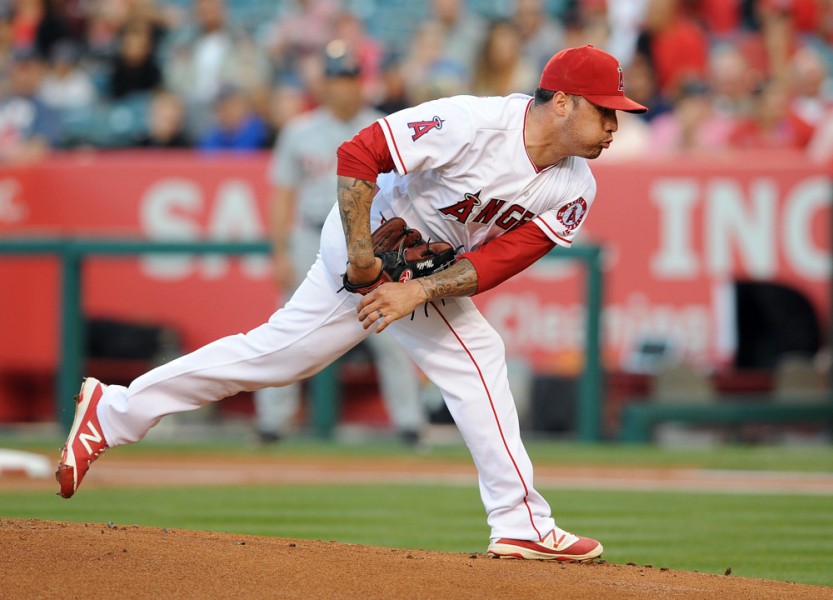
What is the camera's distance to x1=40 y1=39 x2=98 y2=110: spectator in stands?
1412 cm

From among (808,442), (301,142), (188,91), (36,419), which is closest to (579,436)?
(808,442)

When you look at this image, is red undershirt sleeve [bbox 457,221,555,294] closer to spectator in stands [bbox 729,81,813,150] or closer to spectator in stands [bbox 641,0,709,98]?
spectator in stands [bbox 729,81,813,150]

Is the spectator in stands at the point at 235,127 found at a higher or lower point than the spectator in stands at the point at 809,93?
lower

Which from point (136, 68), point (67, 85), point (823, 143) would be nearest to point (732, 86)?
point (823, 143)

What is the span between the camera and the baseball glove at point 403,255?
191 inches

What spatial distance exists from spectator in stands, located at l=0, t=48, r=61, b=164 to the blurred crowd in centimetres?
2

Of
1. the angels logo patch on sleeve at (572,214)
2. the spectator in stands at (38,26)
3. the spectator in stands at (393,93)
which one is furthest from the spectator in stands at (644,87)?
the angels logo patch on sleeve at (572,214)

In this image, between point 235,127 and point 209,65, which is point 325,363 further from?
point 209,65

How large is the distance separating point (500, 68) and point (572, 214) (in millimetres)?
7149

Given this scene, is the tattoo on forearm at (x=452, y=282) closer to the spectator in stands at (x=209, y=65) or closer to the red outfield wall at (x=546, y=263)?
the red outfield wall at (x=546, y=263)

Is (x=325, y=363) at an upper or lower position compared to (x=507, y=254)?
lower

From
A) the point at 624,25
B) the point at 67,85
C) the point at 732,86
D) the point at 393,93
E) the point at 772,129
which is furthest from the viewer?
the point at 67,85

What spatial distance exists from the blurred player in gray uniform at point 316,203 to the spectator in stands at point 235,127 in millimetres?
2975

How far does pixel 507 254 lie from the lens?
193 inches
